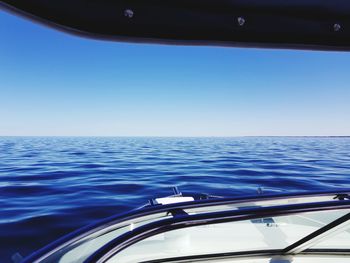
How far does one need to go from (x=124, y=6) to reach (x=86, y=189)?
4.48 meters

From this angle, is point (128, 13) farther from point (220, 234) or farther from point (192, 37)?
point (220, 234)

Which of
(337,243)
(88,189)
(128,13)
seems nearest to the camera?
(128,13)

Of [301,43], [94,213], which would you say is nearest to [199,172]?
[94,213]

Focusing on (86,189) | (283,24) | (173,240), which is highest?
(86,189)

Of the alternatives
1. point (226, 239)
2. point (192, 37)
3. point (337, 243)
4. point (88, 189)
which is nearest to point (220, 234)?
point (226, 239)

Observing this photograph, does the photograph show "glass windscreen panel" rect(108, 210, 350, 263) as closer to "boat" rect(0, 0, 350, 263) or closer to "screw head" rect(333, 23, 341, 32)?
"boat" rect(0, 0, 350, 263)

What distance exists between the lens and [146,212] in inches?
53.0

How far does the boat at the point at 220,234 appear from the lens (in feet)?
2.97

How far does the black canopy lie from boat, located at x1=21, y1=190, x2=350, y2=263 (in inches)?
33.2

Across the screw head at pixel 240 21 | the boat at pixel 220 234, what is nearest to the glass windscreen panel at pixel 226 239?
the boat at pixel 220 234

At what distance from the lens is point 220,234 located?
6.43ft

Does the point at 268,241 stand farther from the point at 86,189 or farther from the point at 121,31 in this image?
the point at 86,189

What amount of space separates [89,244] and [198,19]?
1.16 m

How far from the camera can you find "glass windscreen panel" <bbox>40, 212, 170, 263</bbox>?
108 cm
